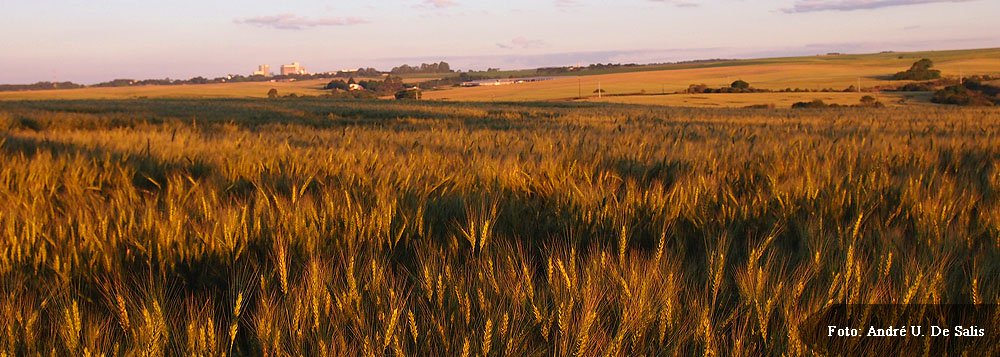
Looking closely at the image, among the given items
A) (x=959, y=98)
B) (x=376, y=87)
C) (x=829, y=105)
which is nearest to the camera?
(x=829, y=105)

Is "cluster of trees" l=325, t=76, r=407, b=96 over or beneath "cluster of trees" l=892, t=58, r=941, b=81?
over

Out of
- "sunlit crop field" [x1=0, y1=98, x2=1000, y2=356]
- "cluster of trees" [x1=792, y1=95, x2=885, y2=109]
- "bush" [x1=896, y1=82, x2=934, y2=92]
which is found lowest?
"cluster of trees" [x1=792, y1=95, x2=885, y2=109]

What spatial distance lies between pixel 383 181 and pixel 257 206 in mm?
688

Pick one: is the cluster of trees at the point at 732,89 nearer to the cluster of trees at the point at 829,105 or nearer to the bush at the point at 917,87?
the bush at the point at 917,87

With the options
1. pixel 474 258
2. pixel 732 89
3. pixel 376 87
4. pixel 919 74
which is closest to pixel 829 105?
pixel 732 89

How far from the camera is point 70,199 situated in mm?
2510

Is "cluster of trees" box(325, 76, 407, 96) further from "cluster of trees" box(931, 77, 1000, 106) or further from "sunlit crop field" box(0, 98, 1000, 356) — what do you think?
Result: "sunlit crop field" box(0, 98, 1000, 356)

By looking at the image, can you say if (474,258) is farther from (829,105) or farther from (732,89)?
(732,89)

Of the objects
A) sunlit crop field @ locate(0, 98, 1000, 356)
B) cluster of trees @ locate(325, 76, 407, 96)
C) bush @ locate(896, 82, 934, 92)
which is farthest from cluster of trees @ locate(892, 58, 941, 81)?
sunlit crop field @ locate(0, 98, 1000, 356)

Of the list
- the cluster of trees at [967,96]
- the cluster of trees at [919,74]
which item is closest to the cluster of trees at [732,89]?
the cluster of trees at [967,96]

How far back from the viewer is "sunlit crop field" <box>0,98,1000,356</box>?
115 cm

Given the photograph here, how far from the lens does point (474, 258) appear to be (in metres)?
1.67

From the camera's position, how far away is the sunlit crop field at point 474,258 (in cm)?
115

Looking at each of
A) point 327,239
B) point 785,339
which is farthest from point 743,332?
point 327,239
